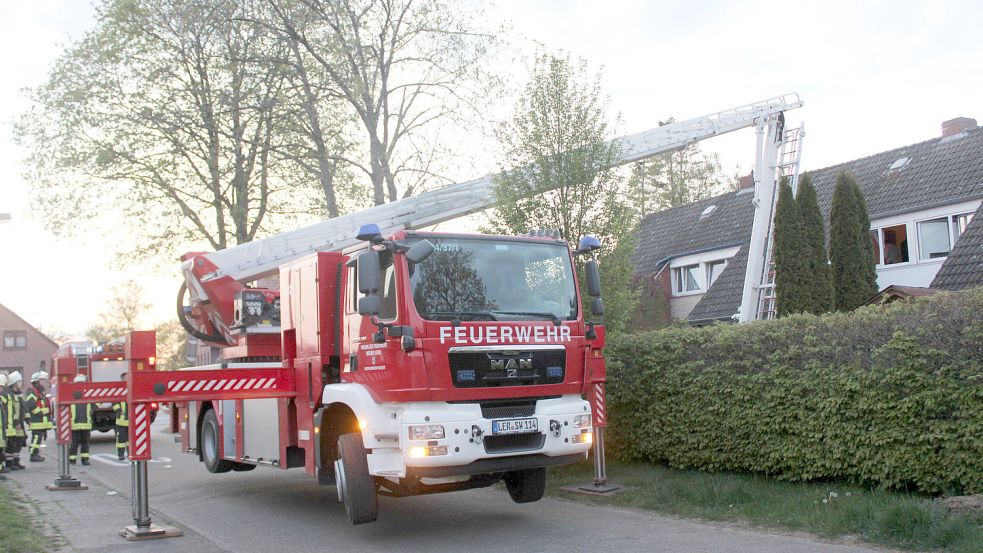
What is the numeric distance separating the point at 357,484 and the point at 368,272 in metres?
1.97

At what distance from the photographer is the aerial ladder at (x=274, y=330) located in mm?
9195

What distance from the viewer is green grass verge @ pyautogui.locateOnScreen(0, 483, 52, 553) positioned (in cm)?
815

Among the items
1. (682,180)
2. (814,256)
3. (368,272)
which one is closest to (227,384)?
(368,272)

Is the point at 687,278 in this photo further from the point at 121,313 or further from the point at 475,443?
the point at 121,313

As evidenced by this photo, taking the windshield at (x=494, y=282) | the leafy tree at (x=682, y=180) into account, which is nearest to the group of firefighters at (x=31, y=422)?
the windshield at (x=494, y=282)

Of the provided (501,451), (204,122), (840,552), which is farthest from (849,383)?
(204,122)

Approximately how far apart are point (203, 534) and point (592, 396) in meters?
4.56

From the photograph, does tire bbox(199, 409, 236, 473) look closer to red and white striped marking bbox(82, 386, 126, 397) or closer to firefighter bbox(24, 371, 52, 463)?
red and white striped marking bbox(82, 386, 126, 397)

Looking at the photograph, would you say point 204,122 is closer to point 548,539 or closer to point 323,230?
point 323,230

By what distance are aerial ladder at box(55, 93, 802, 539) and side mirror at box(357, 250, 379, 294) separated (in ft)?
0.13

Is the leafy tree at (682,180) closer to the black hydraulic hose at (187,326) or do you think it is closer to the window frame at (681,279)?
the window frame at (681,279)

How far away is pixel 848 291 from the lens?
2027 cm

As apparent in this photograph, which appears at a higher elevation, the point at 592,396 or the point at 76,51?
the point at 76,51

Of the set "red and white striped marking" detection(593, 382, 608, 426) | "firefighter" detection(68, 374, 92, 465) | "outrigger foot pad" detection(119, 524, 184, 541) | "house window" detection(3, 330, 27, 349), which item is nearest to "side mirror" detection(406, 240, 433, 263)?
"red and white striped marking" detection(593, 382, 608, 426)
